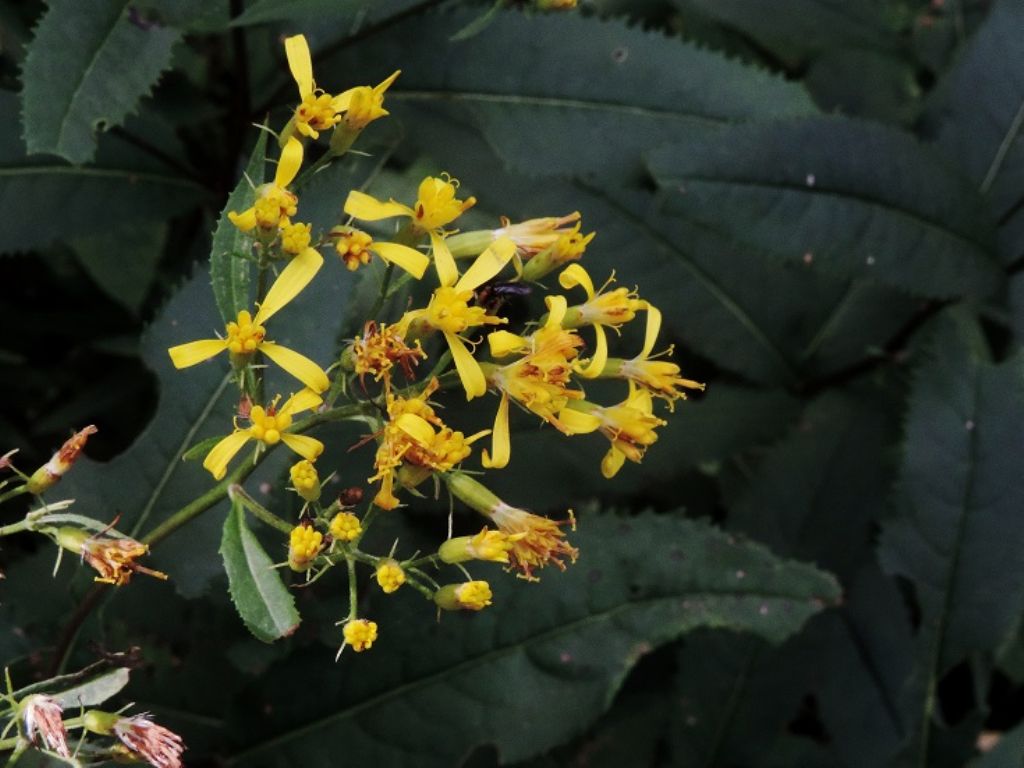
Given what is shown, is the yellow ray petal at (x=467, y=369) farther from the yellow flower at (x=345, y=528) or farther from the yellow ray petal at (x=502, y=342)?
the yellow flower at (x=345, y=528)

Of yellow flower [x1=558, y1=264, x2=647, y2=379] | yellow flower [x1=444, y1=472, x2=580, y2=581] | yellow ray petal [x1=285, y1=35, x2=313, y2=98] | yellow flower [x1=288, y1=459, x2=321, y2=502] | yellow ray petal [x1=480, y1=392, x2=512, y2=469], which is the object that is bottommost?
yellow flower [x1=444, y1=472, x2=580, y2=581]

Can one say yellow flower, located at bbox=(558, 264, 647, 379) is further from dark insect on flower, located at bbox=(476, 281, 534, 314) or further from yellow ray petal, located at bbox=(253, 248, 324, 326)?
yellow ray petal, located at bbox=(253, 248, 324, 326)

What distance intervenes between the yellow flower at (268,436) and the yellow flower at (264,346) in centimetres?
3

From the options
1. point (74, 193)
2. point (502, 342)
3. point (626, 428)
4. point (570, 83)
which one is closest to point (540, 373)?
point (502, 342)

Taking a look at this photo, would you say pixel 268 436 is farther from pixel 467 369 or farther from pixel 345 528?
pixel 467 369

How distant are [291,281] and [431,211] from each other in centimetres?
24

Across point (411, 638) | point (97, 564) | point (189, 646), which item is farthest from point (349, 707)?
point (97, 564)

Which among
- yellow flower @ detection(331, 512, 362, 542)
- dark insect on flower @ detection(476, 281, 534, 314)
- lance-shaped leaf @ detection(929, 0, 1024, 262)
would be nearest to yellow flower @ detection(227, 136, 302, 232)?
dark insect on flower @ detection(476, 281, 534, 314)

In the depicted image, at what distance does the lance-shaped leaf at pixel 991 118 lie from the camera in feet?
10.5

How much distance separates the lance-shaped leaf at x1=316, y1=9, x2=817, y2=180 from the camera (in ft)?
9.02

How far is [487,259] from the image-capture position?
1823mm

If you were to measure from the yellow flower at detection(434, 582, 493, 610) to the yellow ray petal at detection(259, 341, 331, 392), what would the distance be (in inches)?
13.8

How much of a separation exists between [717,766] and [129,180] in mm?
1954

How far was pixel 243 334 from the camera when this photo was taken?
173 centimetres
